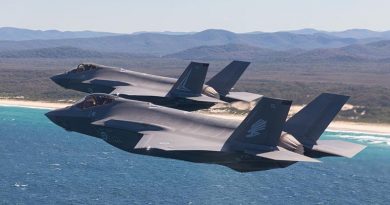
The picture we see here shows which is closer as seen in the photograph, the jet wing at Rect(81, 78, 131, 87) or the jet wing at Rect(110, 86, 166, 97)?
the jet wing at Rect(110, 86, 166, 97)

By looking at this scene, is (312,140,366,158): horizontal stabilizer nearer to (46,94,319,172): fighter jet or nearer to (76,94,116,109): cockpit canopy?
(46,94,319,172): fighter jet

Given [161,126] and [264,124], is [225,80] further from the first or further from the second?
[264,124]

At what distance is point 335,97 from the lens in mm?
37750

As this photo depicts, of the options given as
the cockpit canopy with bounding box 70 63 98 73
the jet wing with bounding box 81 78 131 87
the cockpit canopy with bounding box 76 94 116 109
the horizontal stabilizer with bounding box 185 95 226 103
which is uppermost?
the cockpit canopy with bounding box 70 63 98 73

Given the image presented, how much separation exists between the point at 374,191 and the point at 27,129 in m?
83.1

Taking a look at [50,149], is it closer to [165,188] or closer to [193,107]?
[165,188]

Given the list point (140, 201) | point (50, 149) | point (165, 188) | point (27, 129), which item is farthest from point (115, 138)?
point (27, 129)

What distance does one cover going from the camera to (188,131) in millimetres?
39781

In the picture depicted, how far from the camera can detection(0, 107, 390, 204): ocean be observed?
251 feet

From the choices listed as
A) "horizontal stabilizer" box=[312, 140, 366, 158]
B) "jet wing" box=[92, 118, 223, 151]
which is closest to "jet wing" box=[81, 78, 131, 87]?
"jet wing" box=[92, 118, 223, 151]

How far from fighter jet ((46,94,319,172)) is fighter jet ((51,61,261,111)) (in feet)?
37.7

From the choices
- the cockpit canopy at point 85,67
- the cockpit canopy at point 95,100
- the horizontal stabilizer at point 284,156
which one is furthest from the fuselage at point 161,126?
the cockpit canopy at point 85,67

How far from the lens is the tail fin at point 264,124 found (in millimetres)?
33719

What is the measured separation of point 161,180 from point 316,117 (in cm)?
4966
